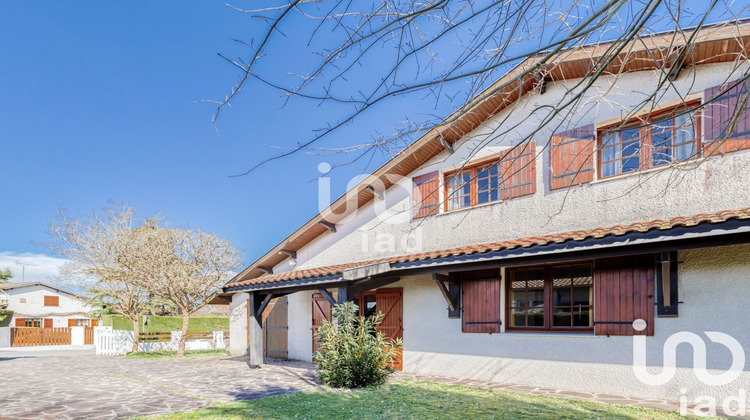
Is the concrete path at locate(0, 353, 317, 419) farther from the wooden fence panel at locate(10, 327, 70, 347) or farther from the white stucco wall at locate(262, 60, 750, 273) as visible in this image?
the wooden fence panel at locate(10, 327, 70, 347)

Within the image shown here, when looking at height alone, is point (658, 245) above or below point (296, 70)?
below

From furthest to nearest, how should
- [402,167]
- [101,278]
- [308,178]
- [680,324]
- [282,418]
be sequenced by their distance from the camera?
[101,278] → [402,167] → [680,324] → [282,418] → [308,178]

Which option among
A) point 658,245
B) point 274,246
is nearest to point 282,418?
point 658,245

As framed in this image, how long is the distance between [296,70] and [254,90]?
0.31 meters

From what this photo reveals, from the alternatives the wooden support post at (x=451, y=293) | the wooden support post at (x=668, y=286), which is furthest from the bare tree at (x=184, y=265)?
the wooden support post at (x=668, y=286)

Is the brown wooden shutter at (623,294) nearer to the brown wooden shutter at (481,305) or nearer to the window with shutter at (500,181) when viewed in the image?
the brown wooden shutter at (481,305)

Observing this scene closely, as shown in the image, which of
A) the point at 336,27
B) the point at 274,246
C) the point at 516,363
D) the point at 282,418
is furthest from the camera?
the point at 274,246

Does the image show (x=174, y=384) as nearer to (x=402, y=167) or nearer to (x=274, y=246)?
(x=274, y=246)

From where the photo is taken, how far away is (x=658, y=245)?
19.3ft

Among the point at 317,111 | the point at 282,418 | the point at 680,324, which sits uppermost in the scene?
the point at 317,111

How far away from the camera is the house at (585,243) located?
576 cm

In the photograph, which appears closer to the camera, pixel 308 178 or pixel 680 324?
pixel 308 178

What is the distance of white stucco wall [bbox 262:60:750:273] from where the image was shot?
20.4 ft
